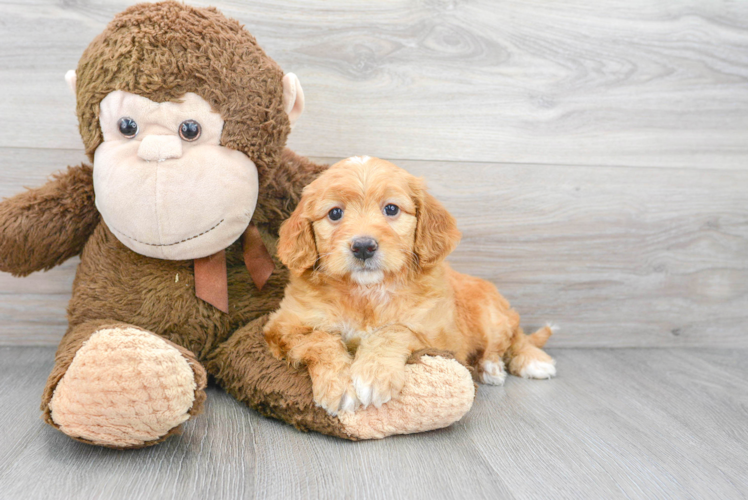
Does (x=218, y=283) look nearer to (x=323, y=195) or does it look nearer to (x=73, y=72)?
(x=323, y=195)

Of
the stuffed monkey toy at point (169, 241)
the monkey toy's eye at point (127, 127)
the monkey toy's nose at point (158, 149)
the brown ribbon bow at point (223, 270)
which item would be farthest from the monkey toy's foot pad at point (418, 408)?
the monkey toy's eye at point (127, 127)

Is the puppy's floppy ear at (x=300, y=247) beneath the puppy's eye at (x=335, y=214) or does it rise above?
beneath

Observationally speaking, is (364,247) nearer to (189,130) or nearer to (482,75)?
(189,130)

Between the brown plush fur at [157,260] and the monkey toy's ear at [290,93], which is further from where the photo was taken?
the monkey toy's ear at [290,93]

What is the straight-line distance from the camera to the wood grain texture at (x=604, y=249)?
213 centimetres

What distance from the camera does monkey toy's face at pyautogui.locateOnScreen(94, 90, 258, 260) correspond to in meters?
1.38

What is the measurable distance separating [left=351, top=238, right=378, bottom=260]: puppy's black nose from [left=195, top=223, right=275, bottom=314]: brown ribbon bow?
44cm

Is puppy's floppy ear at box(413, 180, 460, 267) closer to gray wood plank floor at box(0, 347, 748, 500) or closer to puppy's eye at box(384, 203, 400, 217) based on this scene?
puppy's eye at box(384, 203, 400, 217)

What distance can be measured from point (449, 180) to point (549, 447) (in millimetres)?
1059

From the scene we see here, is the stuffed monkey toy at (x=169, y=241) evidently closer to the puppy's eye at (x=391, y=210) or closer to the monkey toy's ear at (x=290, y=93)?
the monkey toy's ear at (x=290, y=93)

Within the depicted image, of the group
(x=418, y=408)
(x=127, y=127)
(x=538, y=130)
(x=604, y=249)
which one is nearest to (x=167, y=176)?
(x=127, y=127)

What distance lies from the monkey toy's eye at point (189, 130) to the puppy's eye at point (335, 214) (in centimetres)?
41

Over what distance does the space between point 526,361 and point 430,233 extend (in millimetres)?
735

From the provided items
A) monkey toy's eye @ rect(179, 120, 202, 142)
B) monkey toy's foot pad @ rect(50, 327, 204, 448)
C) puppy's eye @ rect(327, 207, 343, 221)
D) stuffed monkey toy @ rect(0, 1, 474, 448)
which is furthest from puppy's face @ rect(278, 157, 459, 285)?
monkey toy's foot pad @ rect(50, 327, 204, 448)
